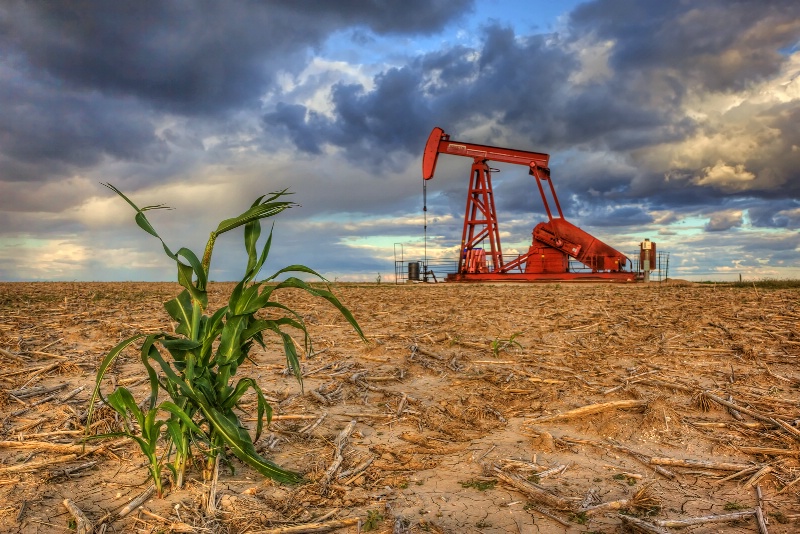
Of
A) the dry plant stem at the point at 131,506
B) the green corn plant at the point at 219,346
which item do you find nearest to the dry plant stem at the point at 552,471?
the green corn plant at the point at 219,346

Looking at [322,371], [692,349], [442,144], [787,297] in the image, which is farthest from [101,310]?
[442,144]

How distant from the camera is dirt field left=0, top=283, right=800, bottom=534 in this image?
9.34 feet

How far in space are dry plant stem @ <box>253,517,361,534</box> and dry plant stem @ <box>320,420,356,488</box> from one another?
1.38 ft

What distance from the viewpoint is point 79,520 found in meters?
2.67

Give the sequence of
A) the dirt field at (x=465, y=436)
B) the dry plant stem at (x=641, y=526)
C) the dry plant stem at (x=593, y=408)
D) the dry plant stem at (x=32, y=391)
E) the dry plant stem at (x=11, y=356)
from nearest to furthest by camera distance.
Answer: the dry plant stem at (x=641, y=526), the dirt field at (x=465, y=436), the dry plant stem at (x=593, y=408), the dry plant stem at (x=32, y=391), the dry plant stem at (x=11, y=356)

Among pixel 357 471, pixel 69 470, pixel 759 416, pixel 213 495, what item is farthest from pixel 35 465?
pixel 759 416

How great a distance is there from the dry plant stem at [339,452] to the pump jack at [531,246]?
23340mm

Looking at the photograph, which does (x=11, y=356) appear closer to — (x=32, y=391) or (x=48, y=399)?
(x=32, y=391)

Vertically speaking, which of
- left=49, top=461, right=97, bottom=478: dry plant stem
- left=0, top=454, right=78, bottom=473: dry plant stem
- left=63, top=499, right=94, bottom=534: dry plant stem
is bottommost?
left=63, top=499, right=94, bottom=534: dry plant stem

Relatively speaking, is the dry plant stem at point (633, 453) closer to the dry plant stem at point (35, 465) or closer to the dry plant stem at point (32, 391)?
the dry plant stem at point (35, 465)

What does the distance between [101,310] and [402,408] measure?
25.2 feet

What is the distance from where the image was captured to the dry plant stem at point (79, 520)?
8.61ft

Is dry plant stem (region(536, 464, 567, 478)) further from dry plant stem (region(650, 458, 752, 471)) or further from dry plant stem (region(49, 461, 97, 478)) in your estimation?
dry plant stem (region(49, 461, 97, 478))

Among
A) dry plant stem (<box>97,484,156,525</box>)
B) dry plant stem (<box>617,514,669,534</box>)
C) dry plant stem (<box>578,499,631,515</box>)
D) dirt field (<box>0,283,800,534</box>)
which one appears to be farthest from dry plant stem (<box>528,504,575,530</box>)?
dry plant stem (<box>97,484,156,525</box>)
